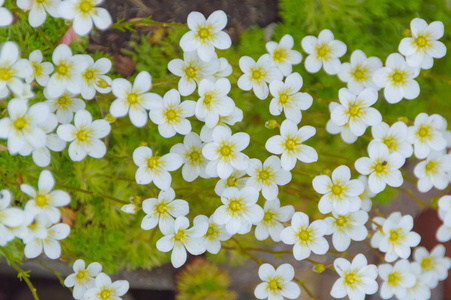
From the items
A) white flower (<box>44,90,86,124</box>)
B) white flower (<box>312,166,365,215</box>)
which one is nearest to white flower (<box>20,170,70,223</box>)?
white flower (<box>44,90,86,124</box>)

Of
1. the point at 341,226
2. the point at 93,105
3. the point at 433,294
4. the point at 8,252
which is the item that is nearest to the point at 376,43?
the point at 341,226

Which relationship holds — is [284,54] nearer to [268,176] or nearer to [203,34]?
[203,34]

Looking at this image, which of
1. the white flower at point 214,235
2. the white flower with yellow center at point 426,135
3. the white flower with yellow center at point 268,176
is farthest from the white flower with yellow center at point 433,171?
the white flower at point 214,235

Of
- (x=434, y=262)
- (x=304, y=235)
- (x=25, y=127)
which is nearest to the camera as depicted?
(x=25, y=127)

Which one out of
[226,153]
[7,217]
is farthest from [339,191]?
[7,217]

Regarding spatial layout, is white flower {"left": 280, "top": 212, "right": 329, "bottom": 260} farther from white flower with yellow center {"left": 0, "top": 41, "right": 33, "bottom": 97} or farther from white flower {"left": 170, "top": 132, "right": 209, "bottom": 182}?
white flower with yellow center {"left": 0, "top": 41, "right": 33, "bottom": 97}

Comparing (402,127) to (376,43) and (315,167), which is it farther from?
(376,43)
